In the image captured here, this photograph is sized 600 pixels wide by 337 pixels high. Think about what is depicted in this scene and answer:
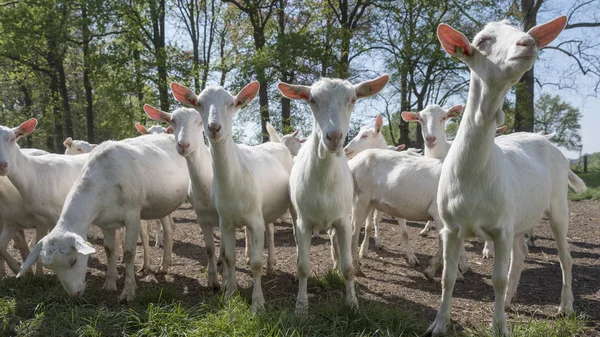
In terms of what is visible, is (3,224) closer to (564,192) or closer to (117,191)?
(117,191)

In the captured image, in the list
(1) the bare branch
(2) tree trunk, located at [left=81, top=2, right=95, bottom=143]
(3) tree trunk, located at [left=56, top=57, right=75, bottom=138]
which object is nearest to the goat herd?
(1) the bare branch

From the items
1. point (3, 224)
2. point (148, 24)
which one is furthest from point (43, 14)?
point (3, 224)

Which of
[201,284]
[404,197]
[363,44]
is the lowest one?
[201,284]

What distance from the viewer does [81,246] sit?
4203 mm

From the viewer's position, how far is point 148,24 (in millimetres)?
19984

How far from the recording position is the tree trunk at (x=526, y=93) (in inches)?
564

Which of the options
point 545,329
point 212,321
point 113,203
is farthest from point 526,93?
point 212,321

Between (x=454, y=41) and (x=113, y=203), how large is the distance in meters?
4.27

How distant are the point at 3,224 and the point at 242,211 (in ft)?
14.0

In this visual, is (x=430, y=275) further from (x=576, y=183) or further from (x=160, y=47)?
(x=160, y=47)

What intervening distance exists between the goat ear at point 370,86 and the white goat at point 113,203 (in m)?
3.16

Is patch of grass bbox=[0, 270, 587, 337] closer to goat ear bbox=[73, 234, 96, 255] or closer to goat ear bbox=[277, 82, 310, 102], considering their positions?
goat ear bbox=[73, 234, 96, 255]

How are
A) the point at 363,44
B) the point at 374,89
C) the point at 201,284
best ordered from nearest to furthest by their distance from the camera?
1. the point at 374,89
2. the point at 201,284
3. the point at 363,44

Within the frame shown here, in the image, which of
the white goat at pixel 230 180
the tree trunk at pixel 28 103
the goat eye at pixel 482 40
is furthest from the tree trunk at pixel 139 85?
the goat eye at pixel 482 40
